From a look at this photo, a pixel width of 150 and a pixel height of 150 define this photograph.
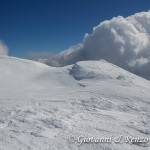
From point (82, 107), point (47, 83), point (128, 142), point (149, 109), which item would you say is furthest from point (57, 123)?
point (47, 83)

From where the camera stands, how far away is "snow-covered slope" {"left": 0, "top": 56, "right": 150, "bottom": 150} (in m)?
7.23

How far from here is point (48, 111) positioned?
1011 cm

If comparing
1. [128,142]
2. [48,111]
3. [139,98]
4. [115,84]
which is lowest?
Answer: [128,142]

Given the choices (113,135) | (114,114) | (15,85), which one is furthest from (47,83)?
(113,135)

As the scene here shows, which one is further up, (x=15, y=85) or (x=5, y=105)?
(x=15, y=85)

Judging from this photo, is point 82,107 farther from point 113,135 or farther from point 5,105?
point 5,105

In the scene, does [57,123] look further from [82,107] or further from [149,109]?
[149,109]

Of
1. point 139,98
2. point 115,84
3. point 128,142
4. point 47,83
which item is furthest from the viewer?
point 47,83

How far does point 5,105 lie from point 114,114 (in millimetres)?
6370

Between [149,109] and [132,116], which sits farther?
[149,109]

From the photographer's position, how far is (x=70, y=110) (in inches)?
409

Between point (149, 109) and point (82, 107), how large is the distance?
4.02 meters

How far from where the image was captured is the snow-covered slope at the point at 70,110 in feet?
23.7

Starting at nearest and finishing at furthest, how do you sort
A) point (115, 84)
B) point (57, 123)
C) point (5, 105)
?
point (57, 123)
point (5, 105)
point (115, 84)
